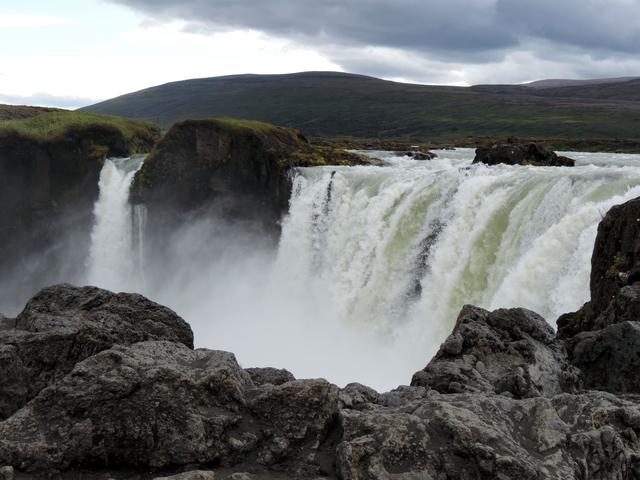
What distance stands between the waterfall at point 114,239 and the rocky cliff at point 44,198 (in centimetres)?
98

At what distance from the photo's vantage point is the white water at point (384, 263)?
2492 cm

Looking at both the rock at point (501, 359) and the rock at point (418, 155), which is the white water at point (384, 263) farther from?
the rock at point (418, 155)

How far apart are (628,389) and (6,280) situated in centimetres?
4892

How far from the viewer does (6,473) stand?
7.95m

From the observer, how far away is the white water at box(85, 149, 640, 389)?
24.9 metres

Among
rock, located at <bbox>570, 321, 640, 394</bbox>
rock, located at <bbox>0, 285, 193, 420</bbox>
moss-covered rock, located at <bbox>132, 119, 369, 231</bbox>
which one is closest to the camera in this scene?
rock, located at <bbox>0, 285, 193, 420</bbox>

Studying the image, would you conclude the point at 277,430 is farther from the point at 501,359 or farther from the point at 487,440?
A: the point at 501,359

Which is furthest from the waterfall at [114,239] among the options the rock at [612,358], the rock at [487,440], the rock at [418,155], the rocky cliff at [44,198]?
the rock at [487,440]

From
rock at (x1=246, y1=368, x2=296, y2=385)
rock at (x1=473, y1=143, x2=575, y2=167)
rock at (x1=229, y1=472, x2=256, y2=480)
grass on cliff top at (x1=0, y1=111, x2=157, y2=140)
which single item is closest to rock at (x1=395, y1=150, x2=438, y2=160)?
rock at (x1=473, y1=143, x2=575, y2=167)

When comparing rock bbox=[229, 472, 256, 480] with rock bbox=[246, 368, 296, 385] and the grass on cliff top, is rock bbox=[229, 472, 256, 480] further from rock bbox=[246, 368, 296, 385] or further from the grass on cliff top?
the grass on cliff top

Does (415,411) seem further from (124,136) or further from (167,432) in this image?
(124,136)

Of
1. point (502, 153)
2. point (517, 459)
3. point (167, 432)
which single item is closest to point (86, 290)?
point (167, 432)

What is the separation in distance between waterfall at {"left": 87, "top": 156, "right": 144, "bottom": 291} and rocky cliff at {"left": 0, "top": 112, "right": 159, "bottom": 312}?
0.98 meters

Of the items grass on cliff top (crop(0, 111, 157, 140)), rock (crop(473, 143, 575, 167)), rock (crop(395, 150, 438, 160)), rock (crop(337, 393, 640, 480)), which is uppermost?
grass on cliff top (crop(0, 111, 157, 140))
